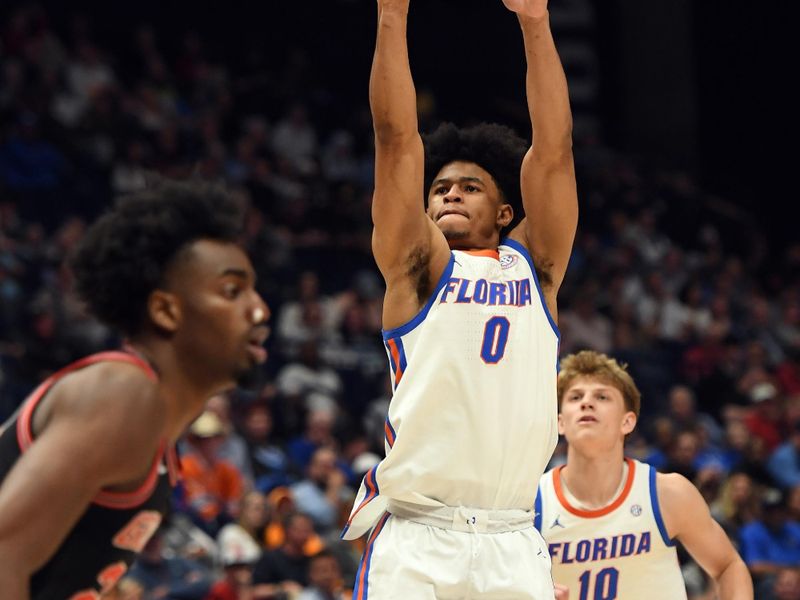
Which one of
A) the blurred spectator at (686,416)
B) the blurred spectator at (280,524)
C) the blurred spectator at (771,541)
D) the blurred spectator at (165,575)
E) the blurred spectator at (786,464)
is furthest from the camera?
the blurred spectator at (686,416)

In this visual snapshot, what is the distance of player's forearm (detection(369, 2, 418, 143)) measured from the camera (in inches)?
164

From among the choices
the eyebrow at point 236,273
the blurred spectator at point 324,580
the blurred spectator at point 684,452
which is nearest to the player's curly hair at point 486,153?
the eyebrow at point 236,273

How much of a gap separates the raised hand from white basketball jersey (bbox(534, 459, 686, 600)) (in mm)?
2064

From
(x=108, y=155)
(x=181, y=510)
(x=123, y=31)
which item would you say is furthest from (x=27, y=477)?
(x=123, y=31)

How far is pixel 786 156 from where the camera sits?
2017 cm

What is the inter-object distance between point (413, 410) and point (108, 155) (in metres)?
9.69

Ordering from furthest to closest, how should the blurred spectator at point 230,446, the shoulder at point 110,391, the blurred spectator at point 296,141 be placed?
the blurred spectator at point 296,141 < the blurred spectator at point 230,446 < the shoulder at point 110,391

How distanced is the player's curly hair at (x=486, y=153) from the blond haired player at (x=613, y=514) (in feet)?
3.21

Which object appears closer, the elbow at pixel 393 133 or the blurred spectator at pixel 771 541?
the elbow at pixel 393 133

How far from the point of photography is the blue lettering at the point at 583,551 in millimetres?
5102

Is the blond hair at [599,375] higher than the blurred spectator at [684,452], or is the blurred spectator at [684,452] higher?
the blurred spectator at [684,452]

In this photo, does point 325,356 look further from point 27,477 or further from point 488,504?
point 27,477

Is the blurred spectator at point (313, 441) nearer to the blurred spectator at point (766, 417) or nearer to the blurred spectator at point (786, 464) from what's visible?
the blurred spectator at point (786, 464)

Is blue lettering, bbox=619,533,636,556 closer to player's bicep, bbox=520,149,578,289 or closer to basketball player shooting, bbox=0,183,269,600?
player's bicep, bbox=520,149,578,289
